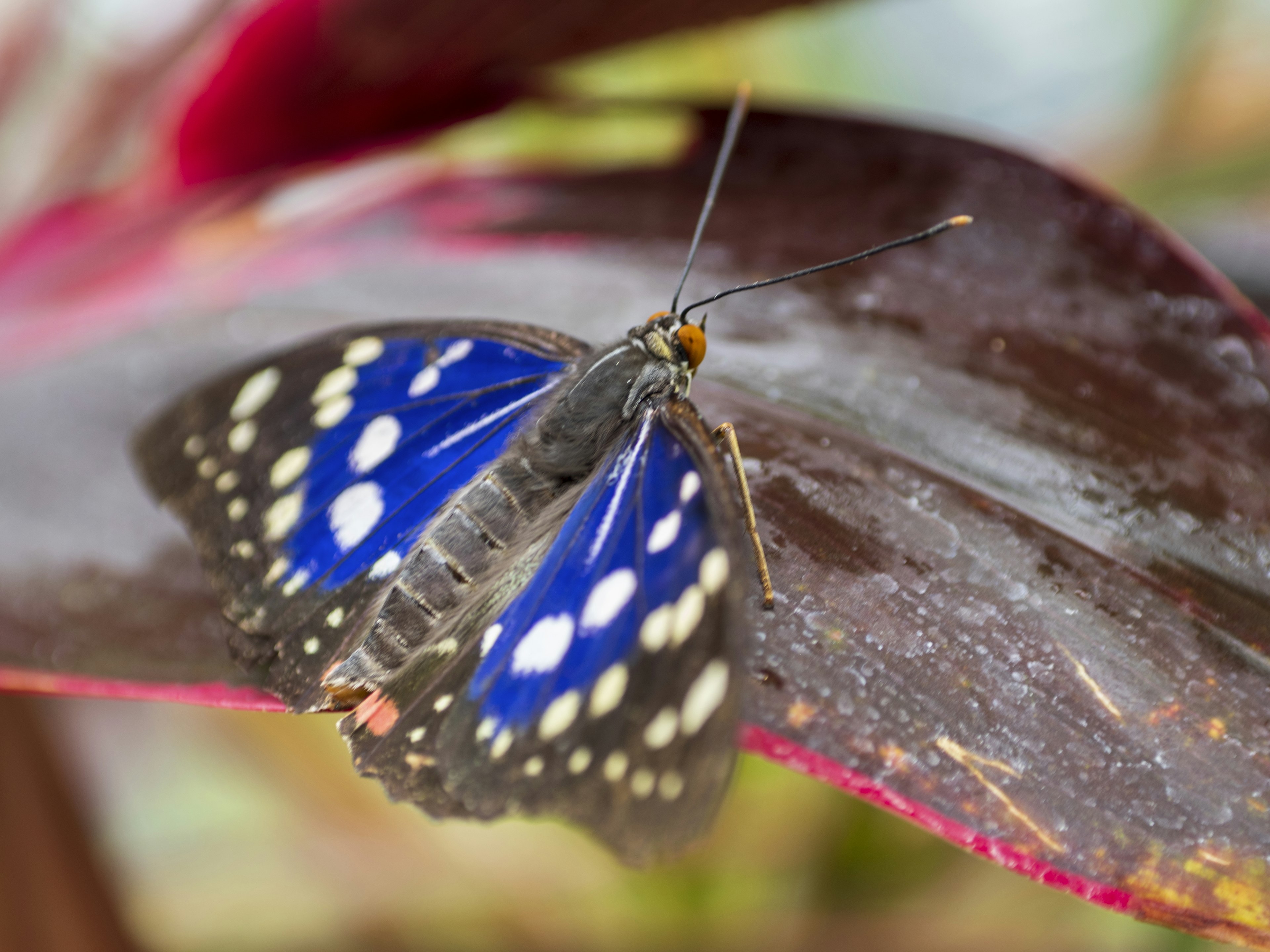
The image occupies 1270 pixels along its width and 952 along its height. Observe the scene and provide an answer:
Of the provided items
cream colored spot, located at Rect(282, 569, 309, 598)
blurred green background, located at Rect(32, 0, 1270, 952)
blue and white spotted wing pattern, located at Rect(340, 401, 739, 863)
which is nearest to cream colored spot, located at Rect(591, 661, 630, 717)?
blue and white spotted wing pattern, located at Rect(340, 401, 739, 863)

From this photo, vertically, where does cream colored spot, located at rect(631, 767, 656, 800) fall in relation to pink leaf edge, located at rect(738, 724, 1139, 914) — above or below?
below

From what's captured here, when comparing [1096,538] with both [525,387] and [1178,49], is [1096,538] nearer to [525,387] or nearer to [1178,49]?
[525,387]

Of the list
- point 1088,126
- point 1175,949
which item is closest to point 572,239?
point 1175,949

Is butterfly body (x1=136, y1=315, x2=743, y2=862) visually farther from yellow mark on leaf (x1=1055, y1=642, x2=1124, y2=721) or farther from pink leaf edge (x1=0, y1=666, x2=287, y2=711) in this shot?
yellow mark on leaf (x1=1055, y1=642, x2=1124, y2=721)

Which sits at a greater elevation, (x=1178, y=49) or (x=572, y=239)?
(x=1178, y=49)

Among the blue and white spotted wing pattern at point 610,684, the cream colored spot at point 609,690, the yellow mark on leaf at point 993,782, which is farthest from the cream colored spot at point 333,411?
the yellow mark on leaf at point 993,782

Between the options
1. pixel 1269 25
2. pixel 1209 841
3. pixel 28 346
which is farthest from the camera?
pixel 1269 25

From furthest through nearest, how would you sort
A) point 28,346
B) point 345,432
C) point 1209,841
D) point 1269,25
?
point 1269,25
point 28,346
point 345,432
point 1209,841

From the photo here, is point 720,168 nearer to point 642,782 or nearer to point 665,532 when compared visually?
point 665,532
